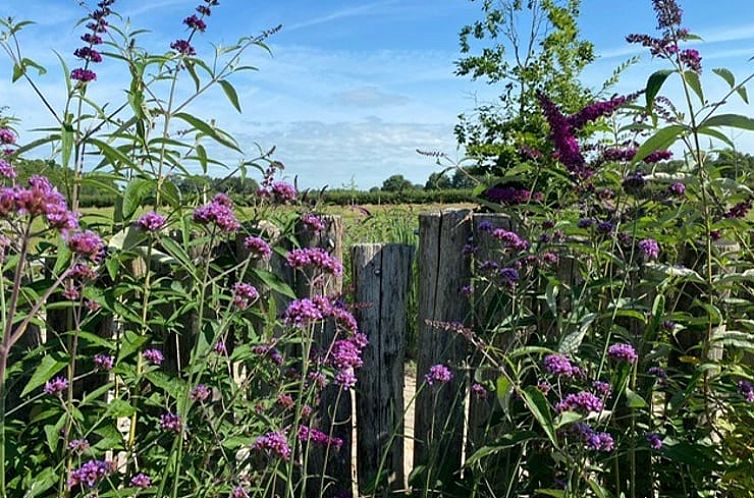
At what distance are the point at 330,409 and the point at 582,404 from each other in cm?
147

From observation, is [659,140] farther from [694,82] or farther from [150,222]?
[150,222]

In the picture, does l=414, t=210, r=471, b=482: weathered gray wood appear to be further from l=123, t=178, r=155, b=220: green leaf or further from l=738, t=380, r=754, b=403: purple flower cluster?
l=123, t=178, r=155, b=220: green leaf

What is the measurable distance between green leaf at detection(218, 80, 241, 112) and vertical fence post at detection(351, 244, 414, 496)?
0.98m

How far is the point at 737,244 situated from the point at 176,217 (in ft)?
6.93

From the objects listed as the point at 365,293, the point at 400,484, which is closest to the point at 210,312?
the point at 365,293

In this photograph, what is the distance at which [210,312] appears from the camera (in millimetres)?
2920

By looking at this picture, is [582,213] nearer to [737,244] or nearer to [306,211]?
[737,244]

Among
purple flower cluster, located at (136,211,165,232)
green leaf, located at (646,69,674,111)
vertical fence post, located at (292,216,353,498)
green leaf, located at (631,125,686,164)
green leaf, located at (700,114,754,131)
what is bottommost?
vertical fence post, located at (292,216,353,498)

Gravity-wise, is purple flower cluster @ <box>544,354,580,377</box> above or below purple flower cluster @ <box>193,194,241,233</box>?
below

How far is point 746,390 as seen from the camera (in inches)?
93.7

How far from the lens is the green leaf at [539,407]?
198 cm

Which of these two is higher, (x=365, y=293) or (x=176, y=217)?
(x=176, y=217)

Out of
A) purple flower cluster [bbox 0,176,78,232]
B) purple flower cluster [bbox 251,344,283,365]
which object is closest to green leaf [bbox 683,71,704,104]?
purple flower cluster [bbox 251,344,283,365]

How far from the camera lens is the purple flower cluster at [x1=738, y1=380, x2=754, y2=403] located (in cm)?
235
